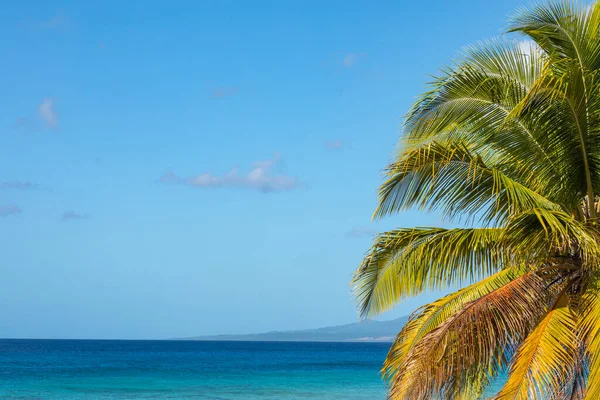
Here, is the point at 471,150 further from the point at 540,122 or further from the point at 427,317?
the point at 427,317

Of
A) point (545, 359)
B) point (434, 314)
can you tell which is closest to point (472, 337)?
point (545, 359)

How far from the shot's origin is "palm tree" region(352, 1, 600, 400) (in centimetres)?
746

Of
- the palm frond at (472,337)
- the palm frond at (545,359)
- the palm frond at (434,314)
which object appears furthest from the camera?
the palm frond at (434,314)

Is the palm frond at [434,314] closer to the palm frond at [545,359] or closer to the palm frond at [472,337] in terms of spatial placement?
the palm frond at [472,337]

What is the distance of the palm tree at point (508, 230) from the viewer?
7461mm

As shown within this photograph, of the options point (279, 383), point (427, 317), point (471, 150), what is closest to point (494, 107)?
point (471, 150)

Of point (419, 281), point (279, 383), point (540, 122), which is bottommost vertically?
point (279, 383)

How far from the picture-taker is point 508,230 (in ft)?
24.4

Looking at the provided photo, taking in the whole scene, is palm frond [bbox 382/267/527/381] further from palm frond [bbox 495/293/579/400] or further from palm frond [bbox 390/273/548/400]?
palm frond [bbox 495/293/579/400]

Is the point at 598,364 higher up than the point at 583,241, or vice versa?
the point at 583,241

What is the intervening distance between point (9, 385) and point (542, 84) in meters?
40.2

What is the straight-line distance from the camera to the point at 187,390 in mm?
40438

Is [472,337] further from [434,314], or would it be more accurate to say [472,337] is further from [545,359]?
[434,314]

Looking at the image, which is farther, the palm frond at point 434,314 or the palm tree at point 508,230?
the palm frond at point 434,314
